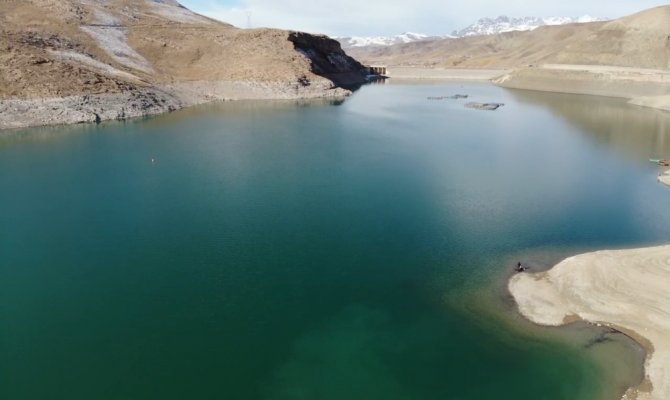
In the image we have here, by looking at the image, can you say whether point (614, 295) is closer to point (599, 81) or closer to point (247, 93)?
point (247, 93)

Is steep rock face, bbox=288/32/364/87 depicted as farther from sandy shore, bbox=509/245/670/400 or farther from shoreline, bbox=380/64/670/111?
sandy shore, bbox=509/245/670/400

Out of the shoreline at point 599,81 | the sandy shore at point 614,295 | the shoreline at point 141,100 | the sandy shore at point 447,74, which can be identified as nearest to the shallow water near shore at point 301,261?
the sandy shore at point 614,295

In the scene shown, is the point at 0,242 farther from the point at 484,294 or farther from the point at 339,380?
the point at 484,294

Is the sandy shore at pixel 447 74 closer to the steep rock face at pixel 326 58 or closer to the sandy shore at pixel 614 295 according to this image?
the steep rock face at pixel 326 58

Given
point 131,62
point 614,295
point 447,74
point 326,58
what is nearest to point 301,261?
point 614,295

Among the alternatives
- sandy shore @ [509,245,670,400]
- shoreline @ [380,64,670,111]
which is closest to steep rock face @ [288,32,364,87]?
shoreline @ [380,64,670,111]
